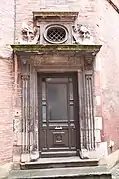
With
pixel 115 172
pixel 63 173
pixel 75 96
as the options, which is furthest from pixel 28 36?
pixel 115 172

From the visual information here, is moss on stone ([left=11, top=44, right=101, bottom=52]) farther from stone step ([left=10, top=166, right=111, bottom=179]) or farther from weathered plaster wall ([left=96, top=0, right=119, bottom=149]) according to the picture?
stone step ([left=10, top=166, right=111, bottom=179])

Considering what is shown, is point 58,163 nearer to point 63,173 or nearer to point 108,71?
point 63,173

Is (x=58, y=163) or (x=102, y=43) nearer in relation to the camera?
(x=58, y=163)

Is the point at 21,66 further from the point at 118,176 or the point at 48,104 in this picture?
the point at 118,176

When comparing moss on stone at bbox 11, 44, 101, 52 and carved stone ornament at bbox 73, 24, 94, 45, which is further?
carved stone ornament at bbox 73, 24, 94, 45

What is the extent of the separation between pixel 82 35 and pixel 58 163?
3.50 m

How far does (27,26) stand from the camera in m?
6.68

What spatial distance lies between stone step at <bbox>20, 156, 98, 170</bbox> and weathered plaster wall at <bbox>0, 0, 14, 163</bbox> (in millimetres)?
570

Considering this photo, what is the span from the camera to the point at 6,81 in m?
6.32

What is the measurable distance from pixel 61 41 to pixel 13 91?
74.5 inches

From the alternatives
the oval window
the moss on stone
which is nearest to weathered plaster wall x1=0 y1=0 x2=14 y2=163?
the moss on stone

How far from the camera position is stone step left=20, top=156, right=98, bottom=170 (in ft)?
19.9

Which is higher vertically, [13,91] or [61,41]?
[61,41]

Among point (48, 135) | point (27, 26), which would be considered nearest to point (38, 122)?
point (48, 135)
